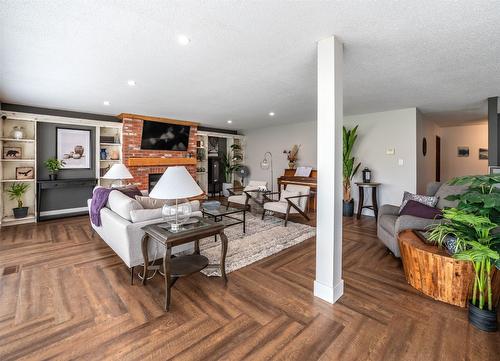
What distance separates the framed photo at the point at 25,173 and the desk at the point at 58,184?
11.1 inches

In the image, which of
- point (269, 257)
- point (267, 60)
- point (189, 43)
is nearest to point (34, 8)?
point (189, 43)

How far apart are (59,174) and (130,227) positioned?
170 inches

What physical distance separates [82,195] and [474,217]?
6.97 metres

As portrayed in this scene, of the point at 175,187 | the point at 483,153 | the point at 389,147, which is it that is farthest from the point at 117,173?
the point at 483,153

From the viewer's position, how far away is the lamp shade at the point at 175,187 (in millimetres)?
2211

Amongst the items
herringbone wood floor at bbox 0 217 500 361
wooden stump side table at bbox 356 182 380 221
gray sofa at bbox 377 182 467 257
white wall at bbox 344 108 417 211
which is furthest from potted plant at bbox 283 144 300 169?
herringbone wood floor at bbox 0 217 500 361

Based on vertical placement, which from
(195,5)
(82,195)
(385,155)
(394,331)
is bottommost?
(394,331)

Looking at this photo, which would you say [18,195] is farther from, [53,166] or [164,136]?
[164,136]

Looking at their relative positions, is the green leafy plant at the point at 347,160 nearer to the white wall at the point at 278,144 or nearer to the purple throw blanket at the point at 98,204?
the white wall at the point at 278,144

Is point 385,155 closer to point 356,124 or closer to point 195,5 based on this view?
point 356,124

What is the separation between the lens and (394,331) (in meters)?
1.81

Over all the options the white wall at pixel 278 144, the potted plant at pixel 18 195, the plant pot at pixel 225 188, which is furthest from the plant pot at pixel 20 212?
the white wall at pixel 278 144

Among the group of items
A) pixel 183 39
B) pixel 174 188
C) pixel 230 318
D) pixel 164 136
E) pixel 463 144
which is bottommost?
pixel 230 318

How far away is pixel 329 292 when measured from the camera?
219 centimetres
